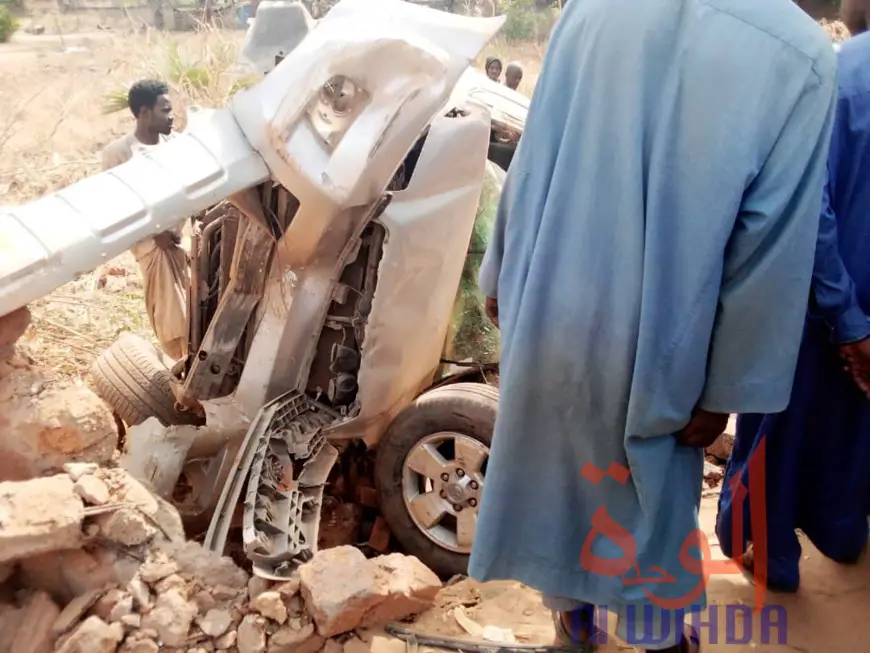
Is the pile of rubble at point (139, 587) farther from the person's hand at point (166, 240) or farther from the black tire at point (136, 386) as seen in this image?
the person's hand at point (166, 240)

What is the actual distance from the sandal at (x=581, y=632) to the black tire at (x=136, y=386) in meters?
2.19

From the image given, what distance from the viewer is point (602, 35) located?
5.63 ft

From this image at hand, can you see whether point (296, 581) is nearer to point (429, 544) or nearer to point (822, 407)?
point (429, 544)

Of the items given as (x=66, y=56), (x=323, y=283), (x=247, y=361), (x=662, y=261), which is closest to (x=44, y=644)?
(x=247, y=361)

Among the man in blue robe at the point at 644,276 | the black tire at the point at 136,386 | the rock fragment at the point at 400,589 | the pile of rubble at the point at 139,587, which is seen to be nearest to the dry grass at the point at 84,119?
the black tire at the point at 136,386

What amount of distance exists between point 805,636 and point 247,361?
88.2 inches

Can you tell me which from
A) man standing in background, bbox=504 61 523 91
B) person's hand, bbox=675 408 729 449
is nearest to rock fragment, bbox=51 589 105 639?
person's hand, bbox=675 408 729 449

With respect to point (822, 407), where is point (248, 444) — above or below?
below

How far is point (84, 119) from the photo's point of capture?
12.3m

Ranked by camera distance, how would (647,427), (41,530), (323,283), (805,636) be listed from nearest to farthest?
(647,427), (41,530), (805,636), (323,283)

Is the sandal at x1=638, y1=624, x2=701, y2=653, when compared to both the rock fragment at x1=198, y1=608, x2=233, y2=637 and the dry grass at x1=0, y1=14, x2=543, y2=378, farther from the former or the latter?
the dry grass at x1=0, y1=14, x2=543, y2=378

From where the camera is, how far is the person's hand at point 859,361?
6.92ft

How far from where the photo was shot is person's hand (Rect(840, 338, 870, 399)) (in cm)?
211

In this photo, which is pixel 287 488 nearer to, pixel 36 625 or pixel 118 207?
pixel 36 625
